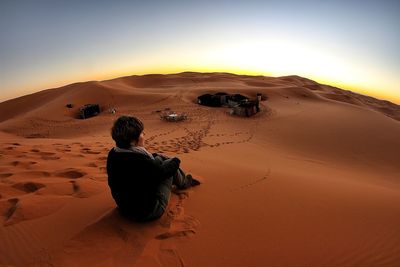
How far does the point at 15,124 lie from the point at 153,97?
6.95 meters

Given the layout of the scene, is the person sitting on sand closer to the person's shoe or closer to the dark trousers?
the dark trousers

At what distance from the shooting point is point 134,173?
290 cm

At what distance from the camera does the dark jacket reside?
9.42 ft

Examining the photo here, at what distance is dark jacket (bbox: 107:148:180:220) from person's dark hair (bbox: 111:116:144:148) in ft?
0.37

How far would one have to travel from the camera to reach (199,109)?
13.8m

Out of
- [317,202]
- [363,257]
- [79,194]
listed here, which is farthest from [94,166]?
[363,257]

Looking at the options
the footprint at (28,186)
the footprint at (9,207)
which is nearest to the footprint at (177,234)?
the footprint at (9,207)

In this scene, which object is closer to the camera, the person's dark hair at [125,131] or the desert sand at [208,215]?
the desert sand at [208,215]

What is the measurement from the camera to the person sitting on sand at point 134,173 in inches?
112

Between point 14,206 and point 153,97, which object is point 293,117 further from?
point 14,206

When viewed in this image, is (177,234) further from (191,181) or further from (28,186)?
(28,186)

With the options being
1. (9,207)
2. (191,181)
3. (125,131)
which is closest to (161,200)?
(125,131)

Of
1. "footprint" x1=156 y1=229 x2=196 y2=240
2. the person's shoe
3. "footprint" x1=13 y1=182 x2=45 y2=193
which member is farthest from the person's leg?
"footprint" x1=13 y1=182 x2=45 y2=193

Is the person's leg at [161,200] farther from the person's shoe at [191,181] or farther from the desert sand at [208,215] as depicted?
the person's shoe at [191,181]
